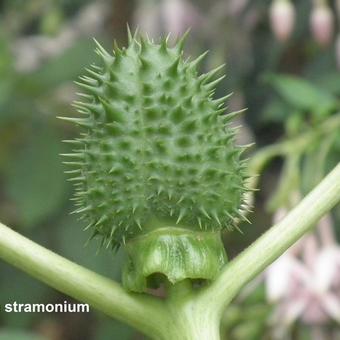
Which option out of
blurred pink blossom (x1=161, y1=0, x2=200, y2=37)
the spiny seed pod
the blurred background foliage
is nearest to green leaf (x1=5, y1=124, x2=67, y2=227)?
the blurred background foliage

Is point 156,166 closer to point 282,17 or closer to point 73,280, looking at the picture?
point 73,280

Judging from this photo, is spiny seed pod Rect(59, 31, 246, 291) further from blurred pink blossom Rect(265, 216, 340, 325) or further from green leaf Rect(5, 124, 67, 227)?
green leaf Rect(5, 124, 67, 227)

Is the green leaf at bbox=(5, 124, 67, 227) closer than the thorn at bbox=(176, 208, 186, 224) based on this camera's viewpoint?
No

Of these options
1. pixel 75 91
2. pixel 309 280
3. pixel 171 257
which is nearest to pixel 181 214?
pixel 171 257

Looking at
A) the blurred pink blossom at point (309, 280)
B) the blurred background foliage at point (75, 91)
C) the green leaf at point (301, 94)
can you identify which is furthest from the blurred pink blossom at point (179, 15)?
the blurred pink blossom at point (309, 280)

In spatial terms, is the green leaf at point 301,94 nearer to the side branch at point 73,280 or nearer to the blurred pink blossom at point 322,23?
the blurred pink blossom at point 322,23

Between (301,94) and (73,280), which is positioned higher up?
(301,94)
